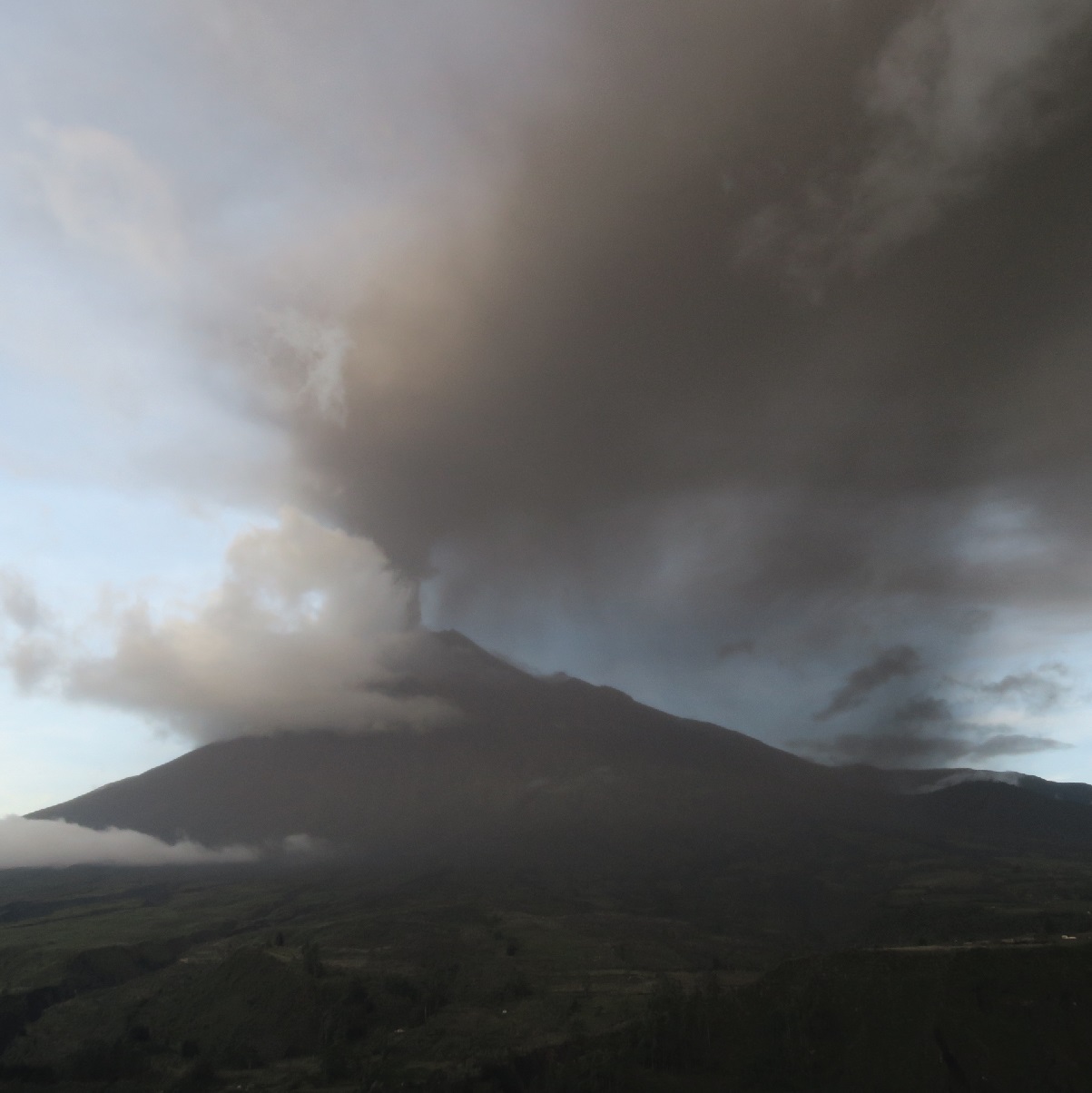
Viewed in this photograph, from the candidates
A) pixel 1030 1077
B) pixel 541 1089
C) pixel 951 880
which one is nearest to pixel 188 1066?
pixel 541 1089

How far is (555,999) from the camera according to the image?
330 feet

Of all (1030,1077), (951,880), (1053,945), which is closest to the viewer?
(1030,1077)

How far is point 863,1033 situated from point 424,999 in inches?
2266

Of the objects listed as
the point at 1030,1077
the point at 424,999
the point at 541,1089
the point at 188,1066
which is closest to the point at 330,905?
the point at 424,999

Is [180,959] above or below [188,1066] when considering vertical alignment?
above

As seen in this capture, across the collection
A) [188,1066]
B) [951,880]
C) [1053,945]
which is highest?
[951,880]

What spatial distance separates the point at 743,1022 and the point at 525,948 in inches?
2567

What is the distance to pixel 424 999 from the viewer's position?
10425 cm

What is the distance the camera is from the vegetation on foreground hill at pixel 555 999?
A: 6731cm

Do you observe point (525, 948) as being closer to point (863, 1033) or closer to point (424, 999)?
point (424, 999)

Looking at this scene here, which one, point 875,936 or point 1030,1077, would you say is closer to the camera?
point 1030,1077

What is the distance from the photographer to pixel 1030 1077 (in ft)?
201

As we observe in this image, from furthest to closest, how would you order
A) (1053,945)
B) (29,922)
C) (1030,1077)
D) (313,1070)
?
(29,922)
(313,1070)
(1053,945)
(1030,1077)

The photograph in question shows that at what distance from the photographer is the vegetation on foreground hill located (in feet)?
221
